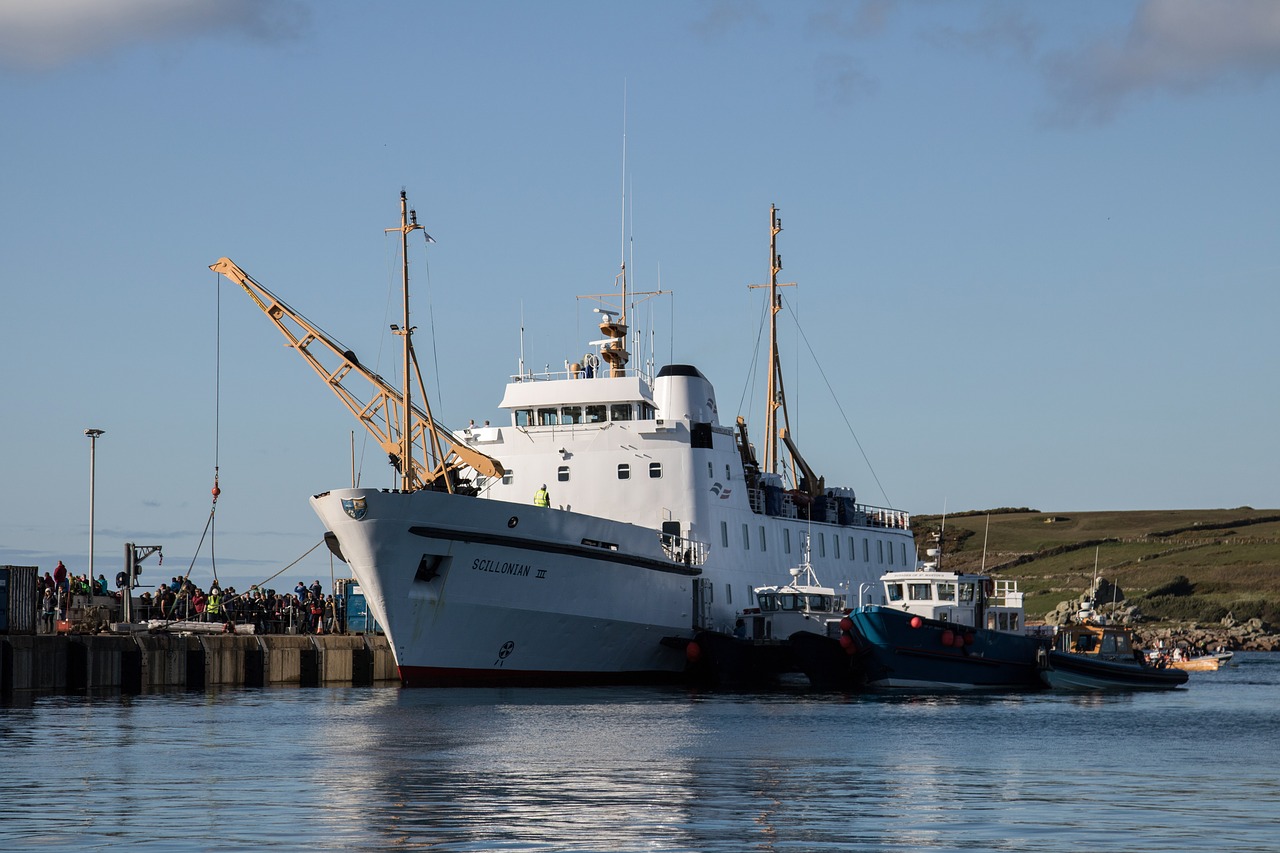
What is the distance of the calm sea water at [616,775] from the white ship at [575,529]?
9.12ft

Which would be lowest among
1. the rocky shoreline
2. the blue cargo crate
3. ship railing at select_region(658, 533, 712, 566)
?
the rocky shoreline

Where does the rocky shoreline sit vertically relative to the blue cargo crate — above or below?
below

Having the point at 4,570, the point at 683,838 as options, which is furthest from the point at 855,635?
the point at 683,838

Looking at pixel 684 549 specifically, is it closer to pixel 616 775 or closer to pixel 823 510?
pixel 823 510

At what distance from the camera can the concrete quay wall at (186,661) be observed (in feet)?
132

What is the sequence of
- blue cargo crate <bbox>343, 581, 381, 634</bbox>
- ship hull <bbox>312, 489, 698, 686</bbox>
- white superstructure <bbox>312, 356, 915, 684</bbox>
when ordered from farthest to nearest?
blue cargo crate <bbox>343, 581, 381, 634</bbox> < white superstructure <bbox>312, 356, 915, 684</bbox> < ship hull <bbox>312, 489, 698, 686</bbox>

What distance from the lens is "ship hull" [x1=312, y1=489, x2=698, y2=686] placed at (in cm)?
4206

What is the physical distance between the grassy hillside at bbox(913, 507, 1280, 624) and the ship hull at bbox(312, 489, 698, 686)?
65.2m


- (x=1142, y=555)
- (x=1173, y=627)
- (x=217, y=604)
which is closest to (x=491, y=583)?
(x=217, y=604)

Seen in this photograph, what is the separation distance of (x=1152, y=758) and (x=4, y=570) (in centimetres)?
2641

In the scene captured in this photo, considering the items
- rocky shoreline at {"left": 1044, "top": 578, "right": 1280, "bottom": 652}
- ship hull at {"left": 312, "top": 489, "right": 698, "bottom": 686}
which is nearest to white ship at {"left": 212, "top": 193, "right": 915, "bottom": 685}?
ship hull at {"left": 312, "top": 489, "right": 698, "bottom": 686}

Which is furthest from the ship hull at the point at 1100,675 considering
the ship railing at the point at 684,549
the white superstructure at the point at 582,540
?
the ship railing at the point at 684,549

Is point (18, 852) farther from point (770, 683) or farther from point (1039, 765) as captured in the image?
point (770, 683)

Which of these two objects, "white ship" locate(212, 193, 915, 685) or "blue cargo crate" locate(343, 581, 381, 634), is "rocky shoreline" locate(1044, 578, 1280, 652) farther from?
"blue cargo crate" locate(343, 581, 381, 634)
